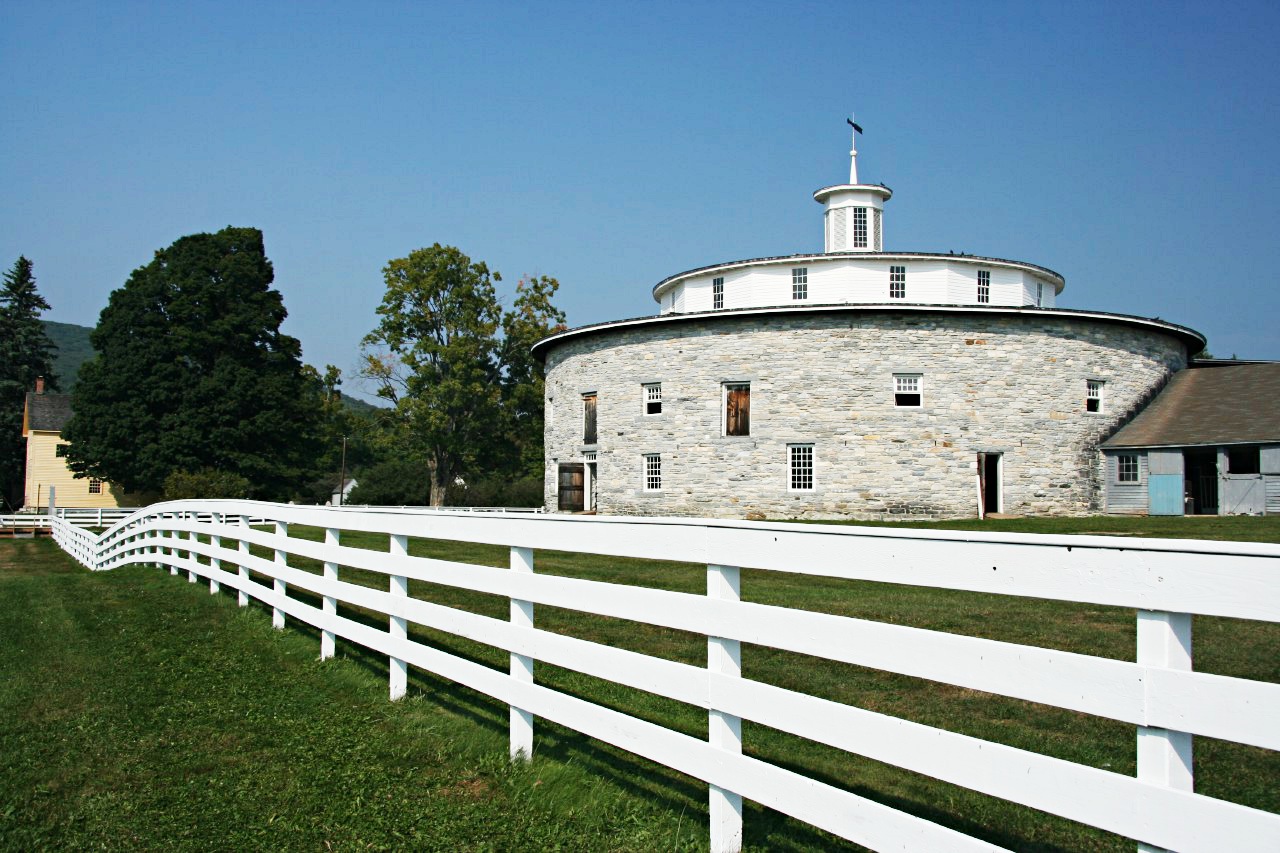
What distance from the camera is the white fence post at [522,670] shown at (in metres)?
5.14

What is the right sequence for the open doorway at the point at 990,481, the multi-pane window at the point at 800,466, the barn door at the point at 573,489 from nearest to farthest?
the open doorway at the point at 990,481 → the multi-pane window at the point at 800,466 → the barn door at the point at 573,489

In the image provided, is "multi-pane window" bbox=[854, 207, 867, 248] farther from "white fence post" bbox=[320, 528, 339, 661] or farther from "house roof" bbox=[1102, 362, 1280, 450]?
"white fence post" bbox=[320, 528, 339, 661]

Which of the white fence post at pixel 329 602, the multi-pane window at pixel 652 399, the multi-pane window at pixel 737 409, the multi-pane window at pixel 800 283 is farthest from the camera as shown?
the multi-pane window at pixel 800 283

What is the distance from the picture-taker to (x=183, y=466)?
49812mm

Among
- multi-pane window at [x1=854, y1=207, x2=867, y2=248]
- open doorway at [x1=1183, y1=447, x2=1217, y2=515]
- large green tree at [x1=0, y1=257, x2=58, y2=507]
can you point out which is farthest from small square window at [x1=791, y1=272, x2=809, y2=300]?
large green tree at [x1=0, y1=257, x2=58, y2=507]

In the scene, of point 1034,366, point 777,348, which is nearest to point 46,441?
point 777,348

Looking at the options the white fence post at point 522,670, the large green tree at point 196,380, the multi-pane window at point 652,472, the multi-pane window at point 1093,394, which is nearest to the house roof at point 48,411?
the large green tree at point 196,380

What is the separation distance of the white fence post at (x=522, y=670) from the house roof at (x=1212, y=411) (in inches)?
1234

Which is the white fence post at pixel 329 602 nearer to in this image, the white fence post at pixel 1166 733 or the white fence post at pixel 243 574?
the white fence post at pixel 243 574

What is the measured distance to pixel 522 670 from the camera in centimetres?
516

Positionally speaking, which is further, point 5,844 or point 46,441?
point 46,441

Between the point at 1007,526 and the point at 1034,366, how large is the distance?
788 centimetres

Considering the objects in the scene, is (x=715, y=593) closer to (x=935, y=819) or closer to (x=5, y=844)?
(x=935, y=819)

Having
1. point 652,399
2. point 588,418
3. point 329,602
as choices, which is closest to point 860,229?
point 652,399
